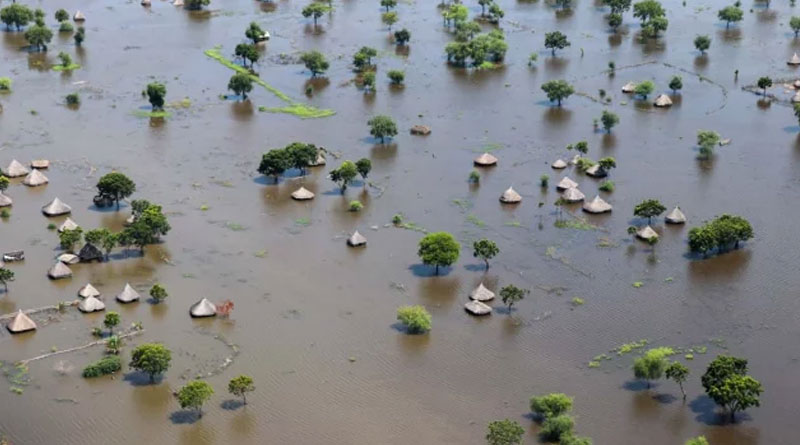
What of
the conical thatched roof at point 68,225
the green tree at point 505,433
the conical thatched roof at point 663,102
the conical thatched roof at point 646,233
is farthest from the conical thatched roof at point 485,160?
the green tree at point 505,433

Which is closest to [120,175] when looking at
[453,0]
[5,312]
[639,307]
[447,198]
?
[5,312]

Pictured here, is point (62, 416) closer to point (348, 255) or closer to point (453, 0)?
point (348, 255)

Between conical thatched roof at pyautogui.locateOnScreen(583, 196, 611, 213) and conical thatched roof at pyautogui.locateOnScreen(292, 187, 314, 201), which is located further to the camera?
conical thatched roof at pyautogui.locateOnScreen(292, 187, 314, 201)

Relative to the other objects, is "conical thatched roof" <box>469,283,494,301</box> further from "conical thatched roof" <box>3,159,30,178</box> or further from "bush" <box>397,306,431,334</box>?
"conical thatched roof" <box>3,159,30,178</box>

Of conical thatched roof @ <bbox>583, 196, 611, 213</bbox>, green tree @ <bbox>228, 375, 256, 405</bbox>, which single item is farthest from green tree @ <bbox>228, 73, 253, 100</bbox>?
green tree @ <bbox>228, 375, 256, 405</bbox>

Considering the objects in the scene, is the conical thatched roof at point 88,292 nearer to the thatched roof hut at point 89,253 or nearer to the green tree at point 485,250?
the thatched roof hut at point 89,253
